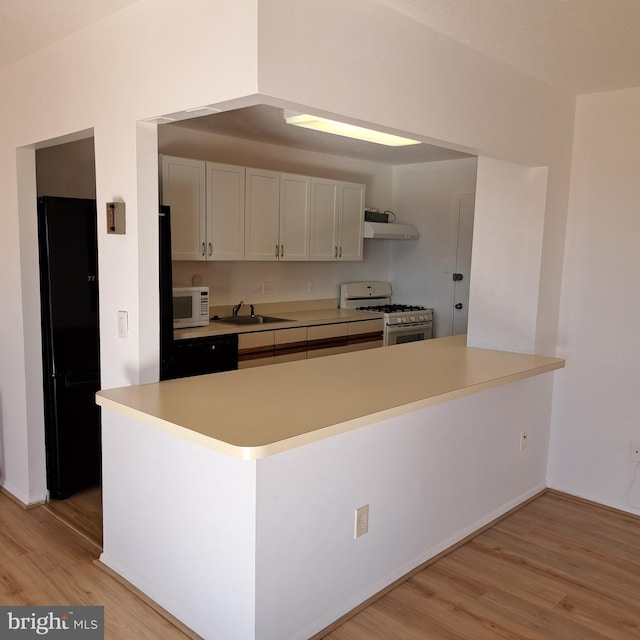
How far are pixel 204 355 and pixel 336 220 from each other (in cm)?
203

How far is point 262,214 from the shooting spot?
4.62m

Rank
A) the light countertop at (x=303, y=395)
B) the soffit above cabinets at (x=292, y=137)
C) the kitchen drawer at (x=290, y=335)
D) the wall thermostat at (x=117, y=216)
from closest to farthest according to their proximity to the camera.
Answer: the light countertop at (x=303, y=395)
the wall thermostat at (x=117, y=216)
the soffit above cabinets at (x=292, y=137)
the kitchen drawer at (x=290, y=335)

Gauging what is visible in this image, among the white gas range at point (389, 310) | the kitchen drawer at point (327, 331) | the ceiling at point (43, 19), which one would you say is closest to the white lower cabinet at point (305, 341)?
the kitchen drawer at point (327, 331)

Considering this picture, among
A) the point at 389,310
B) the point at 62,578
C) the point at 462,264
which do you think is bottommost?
the point at 62,578

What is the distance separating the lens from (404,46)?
230cm

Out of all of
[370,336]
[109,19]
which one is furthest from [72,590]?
[370,336]

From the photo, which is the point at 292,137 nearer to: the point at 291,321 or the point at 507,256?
the point at 291,321

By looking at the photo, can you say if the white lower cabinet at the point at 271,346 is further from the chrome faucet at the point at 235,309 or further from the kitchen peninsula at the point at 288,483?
the kitchen peninsula at the point at 288,483

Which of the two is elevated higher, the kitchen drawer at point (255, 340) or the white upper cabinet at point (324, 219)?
the white upper cabinet at point (324, 219)

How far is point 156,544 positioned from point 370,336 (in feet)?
10.6

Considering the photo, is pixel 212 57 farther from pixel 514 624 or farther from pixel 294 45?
pixel 514 624

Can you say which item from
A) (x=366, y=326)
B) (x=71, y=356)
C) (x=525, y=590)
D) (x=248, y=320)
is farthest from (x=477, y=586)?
(x=366, y=326)

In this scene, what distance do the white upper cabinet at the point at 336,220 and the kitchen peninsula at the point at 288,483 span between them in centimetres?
240

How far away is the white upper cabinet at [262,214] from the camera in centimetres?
452
